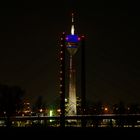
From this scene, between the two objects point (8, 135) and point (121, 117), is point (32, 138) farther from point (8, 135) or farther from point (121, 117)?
point (121, 117)

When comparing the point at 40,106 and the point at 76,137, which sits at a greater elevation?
the point at 40,106

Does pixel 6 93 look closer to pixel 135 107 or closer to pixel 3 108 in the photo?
pixel 3 108

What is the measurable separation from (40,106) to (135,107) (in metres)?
36.0

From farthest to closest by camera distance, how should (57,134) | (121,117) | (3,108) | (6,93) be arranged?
(6,93)
(3,108)
(121,117)
(57,134)

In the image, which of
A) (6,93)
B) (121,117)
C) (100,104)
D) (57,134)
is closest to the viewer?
(57,134)

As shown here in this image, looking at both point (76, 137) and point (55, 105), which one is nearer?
point (76, 137)

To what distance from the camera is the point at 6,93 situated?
11025 centimetres

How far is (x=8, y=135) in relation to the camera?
98.2 ft

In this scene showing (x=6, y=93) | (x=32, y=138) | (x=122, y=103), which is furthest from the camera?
(x=122, y=103)

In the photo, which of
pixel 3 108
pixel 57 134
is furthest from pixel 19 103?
pixel 57 134

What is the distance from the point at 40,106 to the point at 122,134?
132206 mm

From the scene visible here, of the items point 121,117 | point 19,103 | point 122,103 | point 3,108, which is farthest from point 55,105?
point 121,117

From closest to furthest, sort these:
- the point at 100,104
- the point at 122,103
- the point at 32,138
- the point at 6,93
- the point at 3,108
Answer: the point at 32,138
the point at 3,108
the point at 6,93
the point at 122,103
the point at 100,104

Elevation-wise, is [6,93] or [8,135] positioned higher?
[6,93]
